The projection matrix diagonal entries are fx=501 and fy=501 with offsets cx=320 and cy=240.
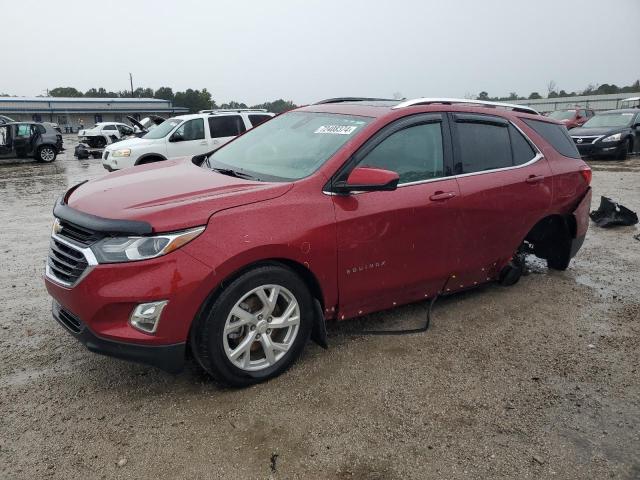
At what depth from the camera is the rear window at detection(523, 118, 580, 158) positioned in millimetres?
4684

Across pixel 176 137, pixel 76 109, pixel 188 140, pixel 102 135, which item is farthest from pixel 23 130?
pixel 76 109

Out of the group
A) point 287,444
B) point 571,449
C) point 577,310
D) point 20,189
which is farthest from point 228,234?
point 20,189

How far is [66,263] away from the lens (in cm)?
288

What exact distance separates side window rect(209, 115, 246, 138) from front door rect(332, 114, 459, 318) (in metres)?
9.23

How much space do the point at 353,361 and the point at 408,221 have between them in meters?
1.04

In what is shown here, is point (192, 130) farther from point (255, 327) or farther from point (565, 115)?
point (565, 115)

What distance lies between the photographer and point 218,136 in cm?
1230

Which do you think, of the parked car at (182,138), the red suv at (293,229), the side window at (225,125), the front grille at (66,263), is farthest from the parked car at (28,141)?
the front grille at (66,263)

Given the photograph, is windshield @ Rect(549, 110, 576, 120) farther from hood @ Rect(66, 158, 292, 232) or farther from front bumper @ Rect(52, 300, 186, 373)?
front bumper @ Rect(52, 300, 186, 373)

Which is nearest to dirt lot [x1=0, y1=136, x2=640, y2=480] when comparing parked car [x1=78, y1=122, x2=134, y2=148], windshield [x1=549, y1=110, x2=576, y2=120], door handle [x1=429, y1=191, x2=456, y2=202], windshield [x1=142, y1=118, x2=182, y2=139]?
door handle [x1=429, y1=191, x2=456, y2=202]

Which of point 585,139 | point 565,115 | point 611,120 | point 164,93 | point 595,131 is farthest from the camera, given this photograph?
point 164,93

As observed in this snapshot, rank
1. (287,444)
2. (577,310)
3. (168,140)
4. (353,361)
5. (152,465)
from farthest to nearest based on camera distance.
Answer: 1. (168,140)
2. (577,310)
3. (353,361)
4. (287,444)
5. (152,465)

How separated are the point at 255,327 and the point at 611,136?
1622 centimetres

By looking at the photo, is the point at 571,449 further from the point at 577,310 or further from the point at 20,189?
the point at 20,189
